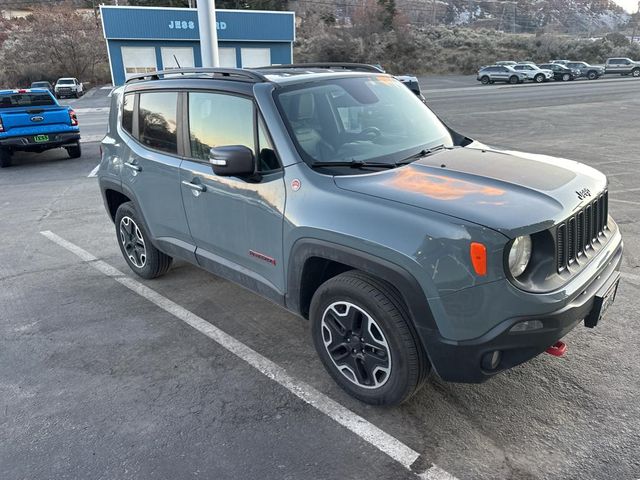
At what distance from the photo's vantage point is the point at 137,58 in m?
39.5

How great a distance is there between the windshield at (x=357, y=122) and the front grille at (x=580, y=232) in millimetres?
1115

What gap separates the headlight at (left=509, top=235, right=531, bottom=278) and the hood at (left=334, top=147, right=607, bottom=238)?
0.10 m

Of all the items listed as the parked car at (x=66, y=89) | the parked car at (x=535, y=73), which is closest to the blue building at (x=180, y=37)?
the parked car at (x=66, y=89)

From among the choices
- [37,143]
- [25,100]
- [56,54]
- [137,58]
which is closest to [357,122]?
[37,143]

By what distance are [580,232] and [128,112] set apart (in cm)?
392

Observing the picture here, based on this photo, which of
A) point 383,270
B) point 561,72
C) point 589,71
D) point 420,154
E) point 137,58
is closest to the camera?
point 383,270

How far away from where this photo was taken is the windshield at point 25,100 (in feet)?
37.9

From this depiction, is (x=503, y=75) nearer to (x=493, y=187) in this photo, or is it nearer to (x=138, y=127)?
(x=138, y=127)

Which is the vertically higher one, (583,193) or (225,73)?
(225,73)

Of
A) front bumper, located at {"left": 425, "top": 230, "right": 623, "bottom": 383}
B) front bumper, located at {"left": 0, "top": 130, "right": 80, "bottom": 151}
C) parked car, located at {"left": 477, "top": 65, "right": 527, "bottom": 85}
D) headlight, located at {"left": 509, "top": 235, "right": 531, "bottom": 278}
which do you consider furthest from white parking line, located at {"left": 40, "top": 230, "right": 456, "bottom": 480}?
parked car, located at {"left": 477, "top": 65, "right": 527, "bottom": 85}

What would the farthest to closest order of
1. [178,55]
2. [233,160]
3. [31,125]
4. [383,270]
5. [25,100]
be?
1. [178,55]
2. [25,100]
3. [31,125]
4. [233,160]
5. [383,270]

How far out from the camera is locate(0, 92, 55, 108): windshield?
11562 millimetres

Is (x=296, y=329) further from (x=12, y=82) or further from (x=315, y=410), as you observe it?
(x=12, y=82)

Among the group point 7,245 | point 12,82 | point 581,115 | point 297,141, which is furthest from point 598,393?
point 12,82
